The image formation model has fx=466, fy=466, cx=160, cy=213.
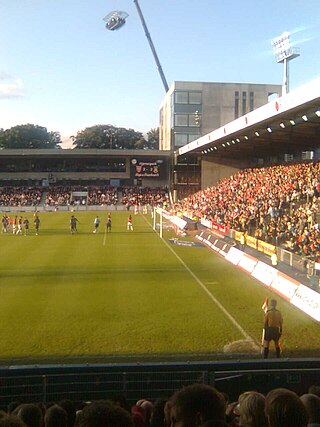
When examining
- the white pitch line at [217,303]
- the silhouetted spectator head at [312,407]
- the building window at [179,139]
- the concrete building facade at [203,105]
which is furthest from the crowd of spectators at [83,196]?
the silhouetted spectator head at [312,407]

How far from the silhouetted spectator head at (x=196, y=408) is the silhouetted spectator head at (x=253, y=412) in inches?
16.6

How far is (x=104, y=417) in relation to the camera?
2768 mm

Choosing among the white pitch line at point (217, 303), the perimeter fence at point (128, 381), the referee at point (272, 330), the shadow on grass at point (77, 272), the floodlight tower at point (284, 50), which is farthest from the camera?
the floodlight tower at point (284, 50)

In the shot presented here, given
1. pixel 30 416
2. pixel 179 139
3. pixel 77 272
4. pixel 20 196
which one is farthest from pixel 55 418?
pixel 20 196

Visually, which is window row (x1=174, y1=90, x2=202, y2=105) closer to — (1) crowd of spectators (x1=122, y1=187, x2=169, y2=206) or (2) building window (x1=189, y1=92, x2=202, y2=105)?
(2) building window (x1=189, y1=92, x2=202, y2=105)

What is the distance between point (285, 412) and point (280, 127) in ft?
107

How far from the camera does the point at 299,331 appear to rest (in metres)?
13.3

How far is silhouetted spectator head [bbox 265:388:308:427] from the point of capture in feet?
10.4

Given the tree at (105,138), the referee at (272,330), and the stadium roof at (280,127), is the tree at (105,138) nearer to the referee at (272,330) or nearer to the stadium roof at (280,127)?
the stadium roof at (280,127)

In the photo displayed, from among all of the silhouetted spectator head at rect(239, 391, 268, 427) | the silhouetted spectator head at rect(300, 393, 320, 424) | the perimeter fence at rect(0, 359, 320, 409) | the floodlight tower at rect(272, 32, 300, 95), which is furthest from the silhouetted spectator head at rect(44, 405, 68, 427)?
the floodlight tower at rect(272, 32, 300, 95)

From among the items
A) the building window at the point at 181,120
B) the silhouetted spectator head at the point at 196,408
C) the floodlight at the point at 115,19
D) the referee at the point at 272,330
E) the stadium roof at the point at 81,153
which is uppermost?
the floodlight at the point at 115,19

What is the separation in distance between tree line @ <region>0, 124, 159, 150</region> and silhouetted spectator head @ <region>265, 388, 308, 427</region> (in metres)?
120

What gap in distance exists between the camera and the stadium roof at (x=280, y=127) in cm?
2601

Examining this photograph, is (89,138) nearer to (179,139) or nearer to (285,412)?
(179,139)
